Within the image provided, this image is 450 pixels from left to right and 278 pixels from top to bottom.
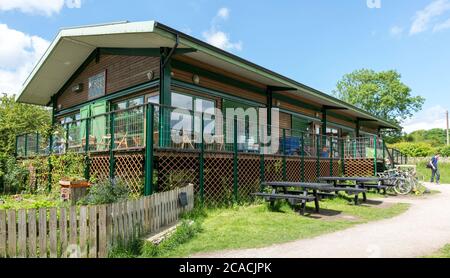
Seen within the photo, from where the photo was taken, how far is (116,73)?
40.4 feet

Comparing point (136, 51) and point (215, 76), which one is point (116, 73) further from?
point (215, 76)

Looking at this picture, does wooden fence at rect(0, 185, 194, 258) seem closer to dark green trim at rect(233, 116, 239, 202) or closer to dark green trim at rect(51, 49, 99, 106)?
dark green trim at rect(233, 116, 239, 202)

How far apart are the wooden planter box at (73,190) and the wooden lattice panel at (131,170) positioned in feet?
2.78

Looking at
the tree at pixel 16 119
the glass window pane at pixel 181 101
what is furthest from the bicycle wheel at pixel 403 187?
the tree at pixel 16 119

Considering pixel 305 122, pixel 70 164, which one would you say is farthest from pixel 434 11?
pixel 305 122

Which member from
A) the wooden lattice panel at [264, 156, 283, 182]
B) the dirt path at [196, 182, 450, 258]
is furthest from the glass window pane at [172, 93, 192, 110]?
the dirt path at [196, 182, 450, 258]

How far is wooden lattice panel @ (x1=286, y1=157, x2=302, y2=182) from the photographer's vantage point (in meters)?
11.7

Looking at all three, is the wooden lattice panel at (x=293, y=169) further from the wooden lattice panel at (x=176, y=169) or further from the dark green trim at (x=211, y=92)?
the wooden lattice panel at (x=176, y=169)

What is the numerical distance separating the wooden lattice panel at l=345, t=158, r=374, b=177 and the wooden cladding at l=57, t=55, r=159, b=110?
33.1 ft

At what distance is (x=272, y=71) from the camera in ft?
40.5

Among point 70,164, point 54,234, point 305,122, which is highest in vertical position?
point 305,122

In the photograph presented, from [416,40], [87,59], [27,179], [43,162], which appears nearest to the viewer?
[416,40]
